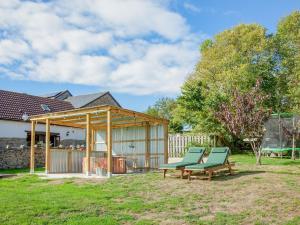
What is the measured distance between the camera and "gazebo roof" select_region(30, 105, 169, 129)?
52.0ft

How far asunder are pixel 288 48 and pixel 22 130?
21.9 metres

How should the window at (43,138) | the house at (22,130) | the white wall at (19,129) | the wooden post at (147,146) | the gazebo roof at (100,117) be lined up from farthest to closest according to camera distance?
the window at (43,138) < the white wall at (19,129) < the house at (22,130) < the wooden post at (147,146) < the gazebo roof at (100,117)

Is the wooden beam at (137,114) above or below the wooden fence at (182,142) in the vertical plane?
above

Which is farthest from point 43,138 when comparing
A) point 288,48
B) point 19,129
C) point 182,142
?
point 288,48

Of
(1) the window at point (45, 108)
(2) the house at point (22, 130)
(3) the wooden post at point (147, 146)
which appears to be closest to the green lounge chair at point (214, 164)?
(3) the wooden post at point (147, 146)

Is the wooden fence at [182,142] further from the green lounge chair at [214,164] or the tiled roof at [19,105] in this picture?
the green lounge chair at [214,164]

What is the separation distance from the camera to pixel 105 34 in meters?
14.4

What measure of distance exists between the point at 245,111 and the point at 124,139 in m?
6.75

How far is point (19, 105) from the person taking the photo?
96.7 feet

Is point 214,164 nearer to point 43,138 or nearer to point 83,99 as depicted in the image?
point 43,138

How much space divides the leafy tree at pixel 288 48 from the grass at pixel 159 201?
65.1 ft

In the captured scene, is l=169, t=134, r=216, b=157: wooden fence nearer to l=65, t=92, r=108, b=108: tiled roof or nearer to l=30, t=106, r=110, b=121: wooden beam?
l=30, t=106, r=110, b=121: wooden beam

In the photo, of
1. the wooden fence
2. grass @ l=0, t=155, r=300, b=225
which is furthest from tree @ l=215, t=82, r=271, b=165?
the wooden fence

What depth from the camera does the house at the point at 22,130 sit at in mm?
23484
